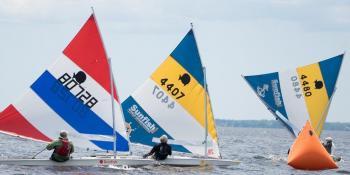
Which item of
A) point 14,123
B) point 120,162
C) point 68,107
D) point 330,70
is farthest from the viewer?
point 330,70

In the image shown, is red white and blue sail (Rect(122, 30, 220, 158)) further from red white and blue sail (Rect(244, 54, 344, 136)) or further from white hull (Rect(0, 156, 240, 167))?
red white and blue sail (Rect(244, 54, 344, 136))

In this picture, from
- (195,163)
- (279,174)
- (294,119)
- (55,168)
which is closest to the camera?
(55,168)

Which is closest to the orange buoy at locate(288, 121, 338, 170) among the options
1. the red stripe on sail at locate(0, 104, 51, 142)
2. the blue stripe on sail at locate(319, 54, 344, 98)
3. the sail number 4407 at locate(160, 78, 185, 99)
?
the sail number 4407 at locate(160, 78, 185, 99)

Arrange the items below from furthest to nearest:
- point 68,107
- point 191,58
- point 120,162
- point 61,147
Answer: point 191,58, point 120,162, point 68,107, point 61,147

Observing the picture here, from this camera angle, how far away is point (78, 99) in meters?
29.7

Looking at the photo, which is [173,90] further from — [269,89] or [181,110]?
[269,89]

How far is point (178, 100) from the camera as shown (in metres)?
33.1

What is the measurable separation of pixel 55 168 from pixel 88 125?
183 cm

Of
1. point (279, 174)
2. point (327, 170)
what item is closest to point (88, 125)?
point (279, 174)

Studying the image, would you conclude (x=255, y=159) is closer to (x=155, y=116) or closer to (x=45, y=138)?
(x=155, y=116)

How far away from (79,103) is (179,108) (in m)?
4.69

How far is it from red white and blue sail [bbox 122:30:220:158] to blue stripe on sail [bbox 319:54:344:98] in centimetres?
1104

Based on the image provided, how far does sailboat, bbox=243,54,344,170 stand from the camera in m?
42.1

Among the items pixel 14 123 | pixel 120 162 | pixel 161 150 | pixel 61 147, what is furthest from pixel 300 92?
pixel 14 123
